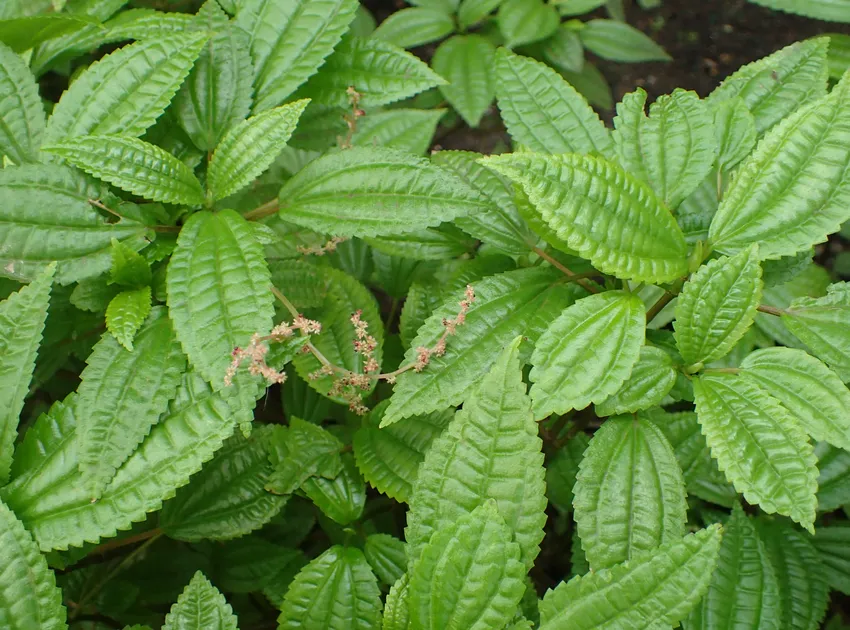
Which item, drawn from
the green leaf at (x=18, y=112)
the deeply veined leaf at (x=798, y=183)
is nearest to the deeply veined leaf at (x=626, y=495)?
the deeply veined leaf at (x=798, y=183)

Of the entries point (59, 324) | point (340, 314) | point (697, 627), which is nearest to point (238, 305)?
point (340, 314)

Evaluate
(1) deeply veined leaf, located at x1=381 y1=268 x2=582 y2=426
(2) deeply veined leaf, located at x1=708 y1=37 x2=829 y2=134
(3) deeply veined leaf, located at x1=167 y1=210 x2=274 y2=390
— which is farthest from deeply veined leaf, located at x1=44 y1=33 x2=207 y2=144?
(2) deeply veined leaf, located at x1=708 y1=37 x2=829 y2=134

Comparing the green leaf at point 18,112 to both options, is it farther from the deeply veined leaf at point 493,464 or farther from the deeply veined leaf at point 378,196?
the deeply veined leaf at point 493,464

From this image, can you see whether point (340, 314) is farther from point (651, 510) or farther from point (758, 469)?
point (758, 469)

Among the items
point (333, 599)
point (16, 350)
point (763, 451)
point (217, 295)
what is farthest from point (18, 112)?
point (763, 451)

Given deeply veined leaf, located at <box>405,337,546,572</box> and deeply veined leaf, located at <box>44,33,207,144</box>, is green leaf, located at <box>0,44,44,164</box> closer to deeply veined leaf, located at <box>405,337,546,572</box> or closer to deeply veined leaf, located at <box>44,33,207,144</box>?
deeply veined leaf, located at <box>44,33,207,144</box>
